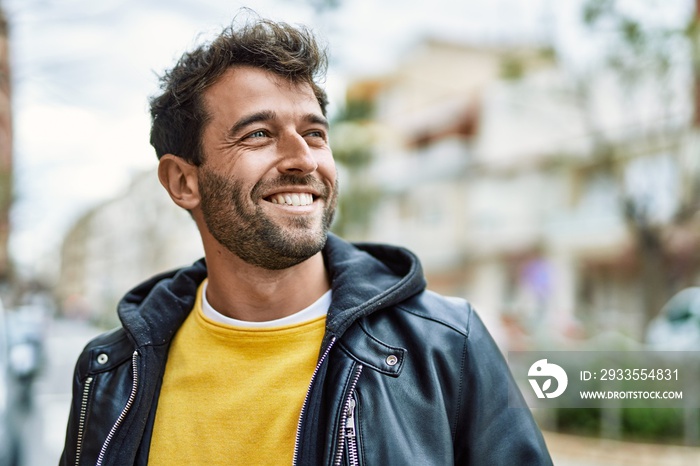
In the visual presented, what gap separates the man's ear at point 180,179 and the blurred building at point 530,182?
1009cm

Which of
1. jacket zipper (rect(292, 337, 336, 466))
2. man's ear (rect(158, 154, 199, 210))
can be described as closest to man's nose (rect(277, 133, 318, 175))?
man's ear (rect(158, 154, 199, 210))

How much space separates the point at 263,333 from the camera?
2232 mm

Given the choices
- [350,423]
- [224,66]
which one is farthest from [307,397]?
[224,66]

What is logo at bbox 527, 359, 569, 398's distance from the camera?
8.84ft

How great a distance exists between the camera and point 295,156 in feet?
7.30

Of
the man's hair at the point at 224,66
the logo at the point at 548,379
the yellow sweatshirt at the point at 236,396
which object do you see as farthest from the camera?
the logo at the point at 548,379

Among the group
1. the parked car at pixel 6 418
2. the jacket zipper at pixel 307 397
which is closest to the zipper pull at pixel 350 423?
the jacket zipper at pixel 307 397

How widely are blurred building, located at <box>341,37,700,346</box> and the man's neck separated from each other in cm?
1013

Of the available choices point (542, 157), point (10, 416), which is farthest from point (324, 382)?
point (542, 157)

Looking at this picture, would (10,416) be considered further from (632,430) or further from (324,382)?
(632,430)

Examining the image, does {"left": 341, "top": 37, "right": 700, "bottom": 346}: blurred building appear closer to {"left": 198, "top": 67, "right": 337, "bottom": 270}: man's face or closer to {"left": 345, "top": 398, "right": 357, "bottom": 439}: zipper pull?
{"left": 198, "top": 67, "right": 337, "bottom": 270}: man's face

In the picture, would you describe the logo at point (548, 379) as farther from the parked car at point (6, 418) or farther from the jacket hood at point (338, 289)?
the parked car at point (6, 418)

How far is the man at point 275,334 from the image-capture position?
1983mm

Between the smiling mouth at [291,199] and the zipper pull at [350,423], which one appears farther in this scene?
the smiling mouth at [291,199]
